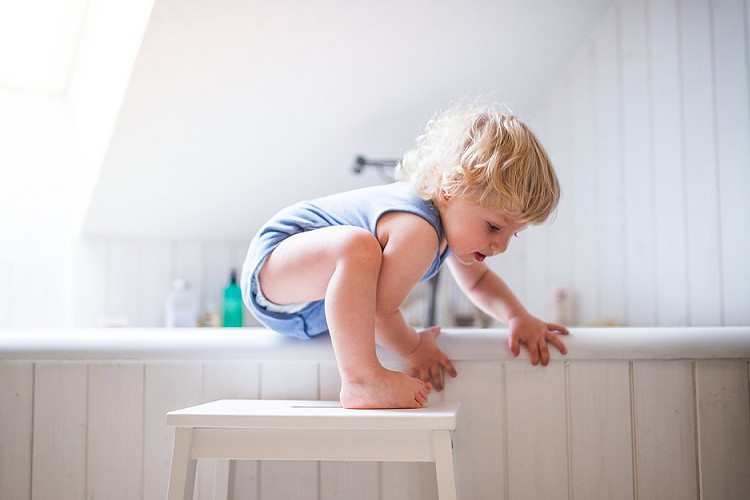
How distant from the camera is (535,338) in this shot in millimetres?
1188

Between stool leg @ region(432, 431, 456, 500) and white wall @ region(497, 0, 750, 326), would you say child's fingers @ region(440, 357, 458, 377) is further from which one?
white wall @ region(497, 0, 750, 326)

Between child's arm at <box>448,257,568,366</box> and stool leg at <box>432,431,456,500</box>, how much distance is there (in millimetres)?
299

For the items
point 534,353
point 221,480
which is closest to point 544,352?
point 534,353

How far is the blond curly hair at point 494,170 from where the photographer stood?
1087 millimetres

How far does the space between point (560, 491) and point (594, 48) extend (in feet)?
4.55

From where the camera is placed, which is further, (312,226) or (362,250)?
(312,226)

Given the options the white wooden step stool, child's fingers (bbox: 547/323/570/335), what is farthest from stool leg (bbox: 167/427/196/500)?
child's fingers (bbox: 547/323/570/335)

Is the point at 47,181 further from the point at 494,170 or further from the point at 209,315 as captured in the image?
the point at 494,170

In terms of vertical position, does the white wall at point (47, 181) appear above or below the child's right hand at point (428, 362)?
above

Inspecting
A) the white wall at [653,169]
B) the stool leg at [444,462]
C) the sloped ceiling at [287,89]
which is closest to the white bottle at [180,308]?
the sloped ceiling at [287,89]

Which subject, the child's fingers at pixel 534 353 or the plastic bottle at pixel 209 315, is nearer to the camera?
the child's fingers at pixel 534 353

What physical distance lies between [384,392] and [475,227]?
0.30 m

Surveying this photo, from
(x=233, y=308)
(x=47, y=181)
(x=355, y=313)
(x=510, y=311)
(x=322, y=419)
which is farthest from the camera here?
(x=233, y=308)

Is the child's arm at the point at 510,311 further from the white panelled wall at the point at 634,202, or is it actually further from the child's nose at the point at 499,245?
the white panelled wall at the point at 634,202
